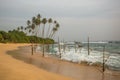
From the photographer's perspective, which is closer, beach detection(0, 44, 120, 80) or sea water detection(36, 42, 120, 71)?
beach detection(0, 44, 120, 80)

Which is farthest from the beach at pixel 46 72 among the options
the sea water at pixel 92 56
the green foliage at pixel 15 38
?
the green foliage at pixel 15 38

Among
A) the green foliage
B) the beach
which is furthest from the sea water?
the green foliage

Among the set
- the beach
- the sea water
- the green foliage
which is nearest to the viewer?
the beach

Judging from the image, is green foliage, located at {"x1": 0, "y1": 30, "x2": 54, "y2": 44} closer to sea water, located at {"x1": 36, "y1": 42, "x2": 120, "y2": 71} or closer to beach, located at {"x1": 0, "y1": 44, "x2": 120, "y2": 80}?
sea water, located at {"x1": 36, "y1": 42, "x2": 120, "y2": 71}

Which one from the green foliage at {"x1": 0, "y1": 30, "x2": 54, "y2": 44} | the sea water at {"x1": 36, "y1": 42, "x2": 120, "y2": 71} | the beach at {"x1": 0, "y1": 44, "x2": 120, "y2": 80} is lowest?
the sea water at {"x1": 36, "y1": 42, "x2": 120, "y2": 71}

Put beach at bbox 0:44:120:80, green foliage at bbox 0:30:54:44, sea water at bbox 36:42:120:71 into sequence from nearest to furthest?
1. beach at bbox 0:44:120:80
2. sea water at bbox 36:42:120:71
3. green foliage at bbox 0:30:54:44

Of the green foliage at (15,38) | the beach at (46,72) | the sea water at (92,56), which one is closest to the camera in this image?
the beach at (46,72)

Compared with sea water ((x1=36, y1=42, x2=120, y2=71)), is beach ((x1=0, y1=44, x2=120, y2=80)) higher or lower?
higher

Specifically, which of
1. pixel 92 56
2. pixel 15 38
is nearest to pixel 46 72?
pixel 92 56

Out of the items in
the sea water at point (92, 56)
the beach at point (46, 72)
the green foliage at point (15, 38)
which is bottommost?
the sea water at point (92, 56)

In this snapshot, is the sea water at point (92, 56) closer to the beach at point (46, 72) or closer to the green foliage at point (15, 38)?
the beach at point (46, 72)

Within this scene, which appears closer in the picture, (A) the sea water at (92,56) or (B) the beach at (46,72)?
(B) the beach at (46,72)

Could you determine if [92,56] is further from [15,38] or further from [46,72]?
[15,38]

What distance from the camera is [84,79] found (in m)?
13.0
